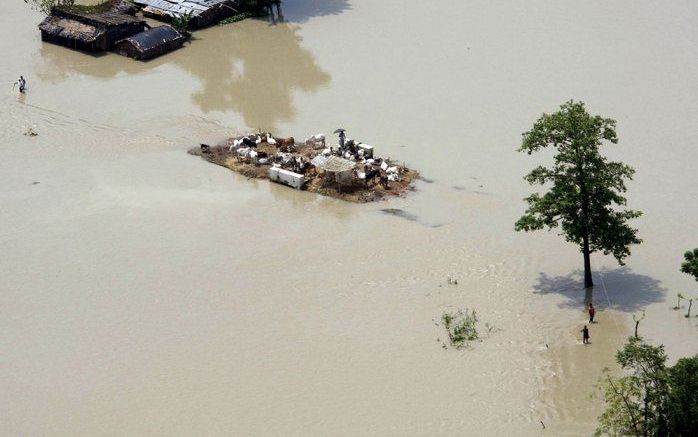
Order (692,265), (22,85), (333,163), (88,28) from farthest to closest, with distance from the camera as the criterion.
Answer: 1. (88,28)
2. (22,85)
3. (333,163)
4. (692,265)

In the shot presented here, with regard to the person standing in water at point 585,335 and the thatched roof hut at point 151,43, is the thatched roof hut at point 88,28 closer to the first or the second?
the thatched roof hut at point 151,43

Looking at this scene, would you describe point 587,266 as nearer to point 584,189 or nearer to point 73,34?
point 584,189

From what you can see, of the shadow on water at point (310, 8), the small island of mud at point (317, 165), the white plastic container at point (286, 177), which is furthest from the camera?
the shadow on water at point (310, 8)

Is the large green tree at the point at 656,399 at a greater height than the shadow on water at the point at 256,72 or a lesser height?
lesser

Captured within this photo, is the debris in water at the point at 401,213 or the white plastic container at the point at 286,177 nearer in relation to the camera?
the debris in water at the point at 401,213

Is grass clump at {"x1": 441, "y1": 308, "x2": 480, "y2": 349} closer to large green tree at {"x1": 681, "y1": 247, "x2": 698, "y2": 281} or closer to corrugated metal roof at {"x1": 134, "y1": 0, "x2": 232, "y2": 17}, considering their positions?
large green tree at {"x1": 681, "y1": 247, "x2": 698, "y2": 281}

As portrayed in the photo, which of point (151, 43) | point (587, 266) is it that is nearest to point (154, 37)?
point (151, 43)

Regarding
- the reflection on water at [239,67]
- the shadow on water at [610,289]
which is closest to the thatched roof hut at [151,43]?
the reflection on water at [239,67]

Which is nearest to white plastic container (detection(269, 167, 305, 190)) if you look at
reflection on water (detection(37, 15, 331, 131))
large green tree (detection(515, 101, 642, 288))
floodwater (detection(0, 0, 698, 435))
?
floodwater (detection(0, 0, 698, 435))
